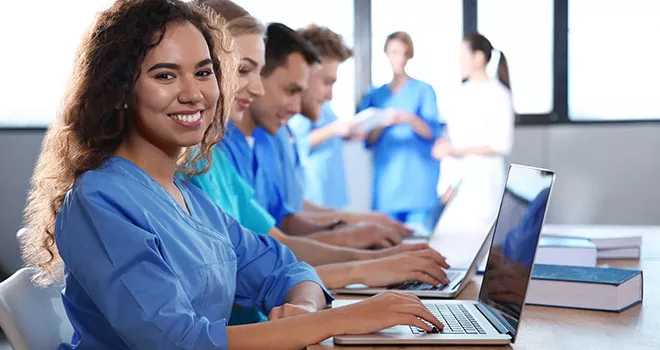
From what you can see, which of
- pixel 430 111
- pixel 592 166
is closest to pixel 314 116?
pixel 430 111

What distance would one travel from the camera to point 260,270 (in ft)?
4.90

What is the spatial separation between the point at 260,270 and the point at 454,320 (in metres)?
0.43

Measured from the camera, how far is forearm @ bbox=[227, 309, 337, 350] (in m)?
1.10

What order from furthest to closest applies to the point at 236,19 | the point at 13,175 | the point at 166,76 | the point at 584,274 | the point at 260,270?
the point at 13,175, the point at 236,19, the point at 260,270, the point at 584,274, the point at 166,76

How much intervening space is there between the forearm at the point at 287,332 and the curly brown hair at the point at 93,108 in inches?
14.1

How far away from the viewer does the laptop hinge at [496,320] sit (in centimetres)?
109

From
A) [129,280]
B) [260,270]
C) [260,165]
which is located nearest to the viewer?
[129,280]

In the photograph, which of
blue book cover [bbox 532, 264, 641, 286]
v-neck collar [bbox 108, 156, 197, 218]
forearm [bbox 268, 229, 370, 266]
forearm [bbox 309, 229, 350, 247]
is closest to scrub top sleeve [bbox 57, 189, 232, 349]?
v-neck collar [bbox 108, 156, 197, 218]

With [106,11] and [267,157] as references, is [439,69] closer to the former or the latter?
[267,157]

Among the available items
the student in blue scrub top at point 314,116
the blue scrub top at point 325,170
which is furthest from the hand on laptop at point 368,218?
the blue scrub top at point 325,170

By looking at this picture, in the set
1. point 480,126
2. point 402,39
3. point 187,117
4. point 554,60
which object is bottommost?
point 480,126

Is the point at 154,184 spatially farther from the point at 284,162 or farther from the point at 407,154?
the point at 407,154

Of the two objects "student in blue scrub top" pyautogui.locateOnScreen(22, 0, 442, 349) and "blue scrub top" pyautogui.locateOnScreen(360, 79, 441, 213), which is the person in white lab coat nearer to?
"blue scrub top" pyautogui.locateOnScreen(360, 79, 441, 213)

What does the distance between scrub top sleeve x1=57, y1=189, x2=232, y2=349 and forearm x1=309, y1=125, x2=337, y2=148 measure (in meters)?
2.91
